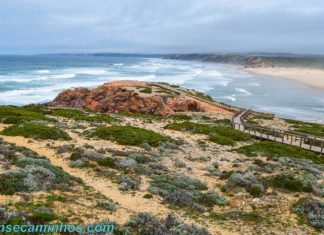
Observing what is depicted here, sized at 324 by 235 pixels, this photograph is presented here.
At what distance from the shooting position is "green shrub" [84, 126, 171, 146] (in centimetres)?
2322

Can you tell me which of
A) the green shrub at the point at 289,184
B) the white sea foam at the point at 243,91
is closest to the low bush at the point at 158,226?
the green shrub at the point at 289,184

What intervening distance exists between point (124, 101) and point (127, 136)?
2725 centimetres

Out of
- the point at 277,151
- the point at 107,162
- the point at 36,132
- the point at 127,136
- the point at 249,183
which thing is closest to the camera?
the point at 249,183

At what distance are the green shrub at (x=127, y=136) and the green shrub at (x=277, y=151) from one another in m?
5.55

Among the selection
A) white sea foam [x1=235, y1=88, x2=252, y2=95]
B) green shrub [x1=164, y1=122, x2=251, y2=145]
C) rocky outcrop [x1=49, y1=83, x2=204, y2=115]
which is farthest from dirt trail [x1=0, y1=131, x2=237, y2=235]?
white sea foam [x1=235, y1=88, x2=252, y2=95]

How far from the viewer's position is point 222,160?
843 inches

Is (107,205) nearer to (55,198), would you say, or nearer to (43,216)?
(55,198)

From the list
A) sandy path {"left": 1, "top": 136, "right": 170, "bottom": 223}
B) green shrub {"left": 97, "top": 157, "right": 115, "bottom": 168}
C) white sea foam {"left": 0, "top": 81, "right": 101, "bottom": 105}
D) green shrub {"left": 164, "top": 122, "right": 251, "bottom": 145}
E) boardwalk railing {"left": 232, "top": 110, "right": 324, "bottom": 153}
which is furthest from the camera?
white sea foam {"left": 0, "top": 81, "right": 101, "bottom": 105}

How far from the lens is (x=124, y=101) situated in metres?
50.9

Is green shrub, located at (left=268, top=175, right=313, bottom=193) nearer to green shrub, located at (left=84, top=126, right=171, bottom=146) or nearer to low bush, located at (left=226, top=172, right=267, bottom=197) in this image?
low bush, located at (left=226, top=172, right=267, bottom=197)

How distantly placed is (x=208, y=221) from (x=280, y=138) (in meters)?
20.3

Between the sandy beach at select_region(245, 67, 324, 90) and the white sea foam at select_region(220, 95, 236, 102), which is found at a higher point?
the sandy beach at select_region(245, 67, 324, 90)

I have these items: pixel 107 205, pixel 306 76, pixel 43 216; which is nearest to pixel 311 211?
pixel 107 205

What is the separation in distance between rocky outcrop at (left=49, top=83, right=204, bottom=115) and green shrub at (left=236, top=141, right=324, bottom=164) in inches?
846
